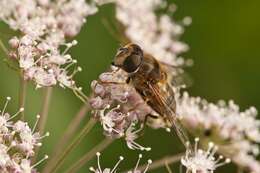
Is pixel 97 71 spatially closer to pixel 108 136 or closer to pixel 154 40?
pixel 154 40

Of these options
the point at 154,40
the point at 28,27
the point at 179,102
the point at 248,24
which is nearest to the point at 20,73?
the point at 28,27

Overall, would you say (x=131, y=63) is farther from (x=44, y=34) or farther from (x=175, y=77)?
(x=175, y=77)

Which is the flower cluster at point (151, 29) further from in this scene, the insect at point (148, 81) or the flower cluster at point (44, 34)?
the insect at point (148, 81)

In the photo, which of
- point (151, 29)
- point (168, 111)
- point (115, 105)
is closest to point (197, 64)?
point (151, 29)

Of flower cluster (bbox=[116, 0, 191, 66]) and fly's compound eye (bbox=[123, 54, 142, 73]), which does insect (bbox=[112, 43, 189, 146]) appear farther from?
flower cluster (bbox=[116, 0, 191, 66])

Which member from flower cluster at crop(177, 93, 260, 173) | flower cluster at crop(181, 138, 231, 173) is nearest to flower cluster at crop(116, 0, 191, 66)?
flower cluster at crop(177, 93, 260, 173)

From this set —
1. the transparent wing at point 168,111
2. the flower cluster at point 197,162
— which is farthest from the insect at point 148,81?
the flower cluster at point 197,162
